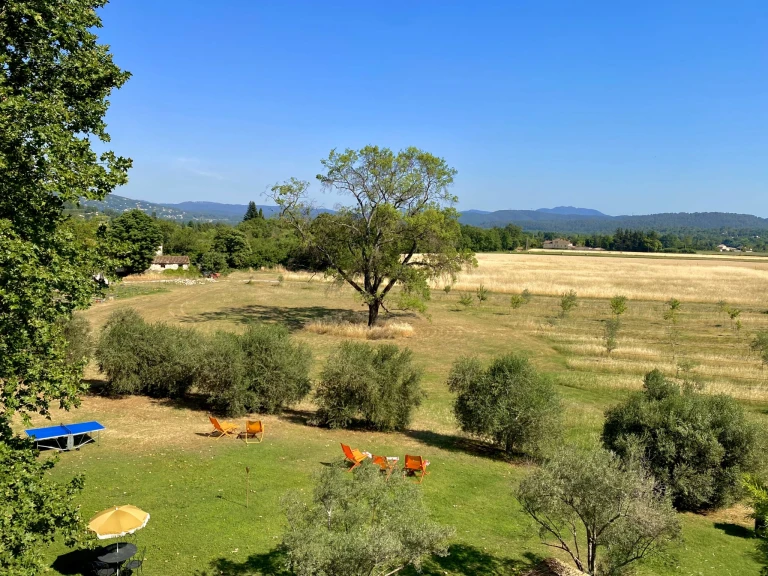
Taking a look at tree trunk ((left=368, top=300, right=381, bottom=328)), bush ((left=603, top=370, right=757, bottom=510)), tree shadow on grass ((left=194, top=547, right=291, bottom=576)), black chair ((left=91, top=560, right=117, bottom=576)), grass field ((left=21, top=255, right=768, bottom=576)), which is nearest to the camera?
black chair ((left=91, top=560, right=117, bottom=576))

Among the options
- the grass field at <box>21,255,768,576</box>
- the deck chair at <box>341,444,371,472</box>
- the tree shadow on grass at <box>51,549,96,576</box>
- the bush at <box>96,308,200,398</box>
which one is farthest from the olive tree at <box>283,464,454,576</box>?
the bush at <box>96,308,200,398</box>

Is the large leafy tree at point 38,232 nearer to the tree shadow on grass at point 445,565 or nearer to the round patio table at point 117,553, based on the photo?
the round patio table at point 117,553

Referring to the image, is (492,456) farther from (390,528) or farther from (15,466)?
(15,466)

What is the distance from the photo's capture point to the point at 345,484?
7.48 meters

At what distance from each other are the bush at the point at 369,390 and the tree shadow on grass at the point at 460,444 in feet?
2.58

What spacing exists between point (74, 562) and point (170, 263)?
77407mm

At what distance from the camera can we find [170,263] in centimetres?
8094

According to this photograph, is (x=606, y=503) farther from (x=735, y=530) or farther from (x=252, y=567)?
(x=735, y=530)

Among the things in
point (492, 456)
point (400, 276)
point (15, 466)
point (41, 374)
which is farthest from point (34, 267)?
point (400, 276)

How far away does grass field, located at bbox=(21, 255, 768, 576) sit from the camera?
10531 millimetres

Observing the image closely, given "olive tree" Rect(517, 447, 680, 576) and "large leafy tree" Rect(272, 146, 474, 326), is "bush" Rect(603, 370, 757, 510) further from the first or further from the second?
"large leafy tree" Rect(272, 146, 474, 326)

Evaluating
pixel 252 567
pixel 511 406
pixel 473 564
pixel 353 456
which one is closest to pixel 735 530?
pixel 511 406

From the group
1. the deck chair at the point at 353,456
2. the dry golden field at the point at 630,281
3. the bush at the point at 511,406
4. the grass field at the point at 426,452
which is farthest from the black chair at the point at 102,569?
the dry golden field at the point at 630,281

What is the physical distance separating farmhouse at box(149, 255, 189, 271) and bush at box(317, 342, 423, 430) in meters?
67.2
